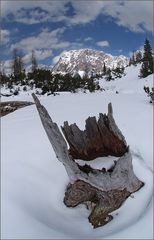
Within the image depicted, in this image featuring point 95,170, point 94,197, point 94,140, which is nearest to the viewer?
point 95,170

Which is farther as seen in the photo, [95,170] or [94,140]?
[94,140]

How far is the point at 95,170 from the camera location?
13.7 feet

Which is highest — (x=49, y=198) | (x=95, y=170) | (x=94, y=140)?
(x=94, y=140)

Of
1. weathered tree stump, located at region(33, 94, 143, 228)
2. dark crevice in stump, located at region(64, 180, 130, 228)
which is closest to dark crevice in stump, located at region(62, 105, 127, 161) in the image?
weathered tree stump, located at region(33, 94, 143, 228)

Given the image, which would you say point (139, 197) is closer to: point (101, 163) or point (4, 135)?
point (101, 163)

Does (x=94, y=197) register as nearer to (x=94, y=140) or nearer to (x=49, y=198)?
(x=49, y=198)

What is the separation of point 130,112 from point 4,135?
9.20 feet

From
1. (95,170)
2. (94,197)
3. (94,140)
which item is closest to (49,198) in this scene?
(94,197)

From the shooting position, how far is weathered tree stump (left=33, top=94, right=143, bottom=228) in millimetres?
4172

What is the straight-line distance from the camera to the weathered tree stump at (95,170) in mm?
4172

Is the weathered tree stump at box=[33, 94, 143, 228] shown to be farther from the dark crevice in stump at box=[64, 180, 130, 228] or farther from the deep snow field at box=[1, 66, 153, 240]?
the deep snow field at box=[1, 66, 153, 240]

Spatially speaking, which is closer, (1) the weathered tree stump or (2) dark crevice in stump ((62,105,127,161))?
(1) the weathered tree stump

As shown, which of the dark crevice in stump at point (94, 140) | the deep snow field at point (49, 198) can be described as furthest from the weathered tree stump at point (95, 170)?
the deep snow field at point (49, 198)

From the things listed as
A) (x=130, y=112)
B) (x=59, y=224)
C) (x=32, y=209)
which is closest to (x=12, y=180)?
(x=32, y=209)
